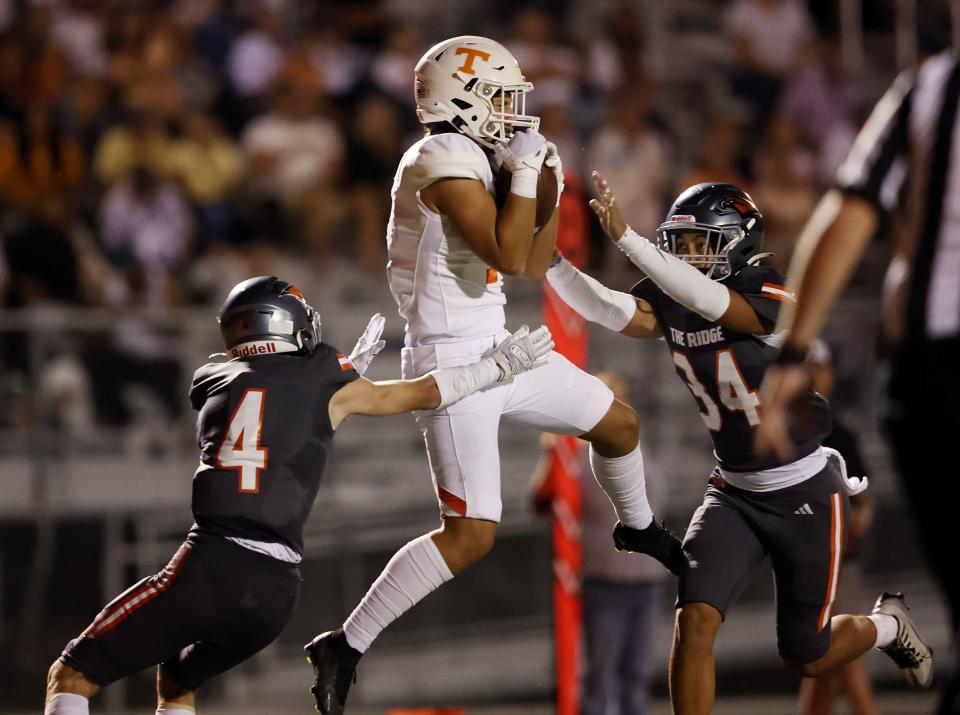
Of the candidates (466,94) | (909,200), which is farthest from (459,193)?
(909,200)

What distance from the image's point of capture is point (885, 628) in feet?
18.5

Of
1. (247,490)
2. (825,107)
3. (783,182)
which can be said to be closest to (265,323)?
(247,490)

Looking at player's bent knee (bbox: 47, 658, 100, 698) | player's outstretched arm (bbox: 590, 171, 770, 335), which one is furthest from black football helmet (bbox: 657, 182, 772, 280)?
player's bent knee (bbox: 47, 658, 100, 698)

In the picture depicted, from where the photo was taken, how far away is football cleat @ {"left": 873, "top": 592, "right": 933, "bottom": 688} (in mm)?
5723

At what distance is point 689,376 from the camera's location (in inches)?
210

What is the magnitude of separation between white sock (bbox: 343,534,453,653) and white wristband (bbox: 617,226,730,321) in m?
1.21

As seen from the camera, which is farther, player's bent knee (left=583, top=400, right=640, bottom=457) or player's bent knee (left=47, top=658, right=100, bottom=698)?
player's bent knee (left=583, top=400, right=640, bottom=457)

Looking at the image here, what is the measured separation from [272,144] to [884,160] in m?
7.56

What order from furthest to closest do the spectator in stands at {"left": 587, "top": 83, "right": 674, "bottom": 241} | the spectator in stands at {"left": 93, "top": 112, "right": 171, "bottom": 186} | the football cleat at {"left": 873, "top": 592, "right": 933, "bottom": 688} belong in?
the spectator in stands at {"left": 587, "top": 83, "right": 674, "bottom": 241} → the spectator in stands at {"left": 93, "top": 112, "right": 171, "bottom": 186} → the football cleat at {"left": 873, "top": 592, "right": 933, "bottom": 688}

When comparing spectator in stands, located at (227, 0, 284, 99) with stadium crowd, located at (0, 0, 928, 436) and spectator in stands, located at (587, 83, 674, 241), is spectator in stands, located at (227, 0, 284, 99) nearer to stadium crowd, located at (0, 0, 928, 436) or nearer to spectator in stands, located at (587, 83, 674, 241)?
stadium crowd, located at (0, 0, 928, 436)

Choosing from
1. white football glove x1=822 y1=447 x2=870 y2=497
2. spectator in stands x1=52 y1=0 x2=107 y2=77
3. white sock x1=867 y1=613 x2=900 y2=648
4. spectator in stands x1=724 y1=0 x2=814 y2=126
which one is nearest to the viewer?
white football glove x1=822 y1=447 x2=870 y2=497

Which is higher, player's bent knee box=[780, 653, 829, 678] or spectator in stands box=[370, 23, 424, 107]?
spectator in stands box=[370, 23, 424, 107]

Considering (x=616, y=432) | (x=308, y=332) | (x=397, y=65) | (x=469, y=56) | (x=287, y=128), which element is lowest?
(x=616, y=432)

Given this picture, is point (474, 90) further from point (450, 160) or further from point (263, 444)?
point (263, 444)
